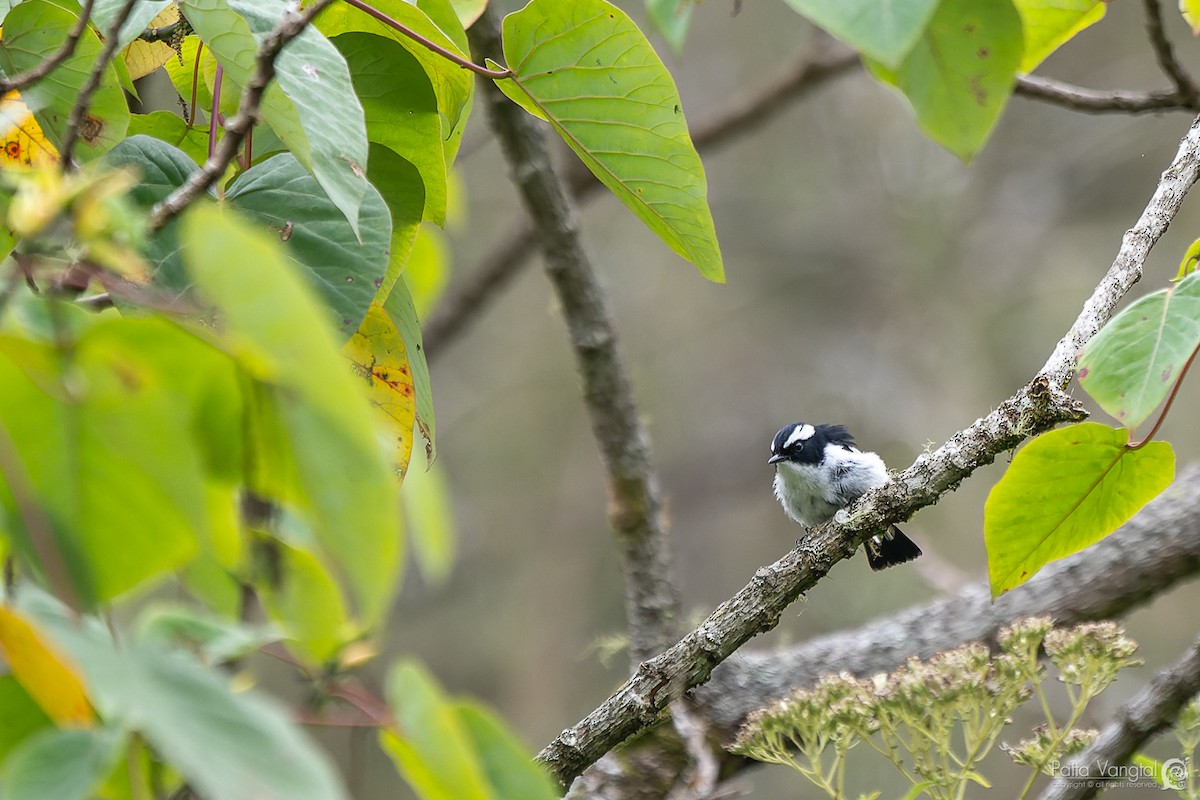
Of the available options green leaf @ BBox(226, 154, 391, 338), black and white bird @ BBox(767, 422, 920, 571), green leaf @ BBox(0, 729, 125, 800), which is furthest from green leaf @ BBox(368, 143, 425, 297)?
black and white bird @ BBox(767, 422, 920, 571)

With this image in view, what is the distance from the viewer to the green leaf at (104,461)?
0.74 meters

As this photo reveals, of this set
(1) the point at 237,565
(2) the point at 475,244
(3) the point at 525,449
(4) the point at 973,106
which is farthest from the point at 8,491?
(3) the point at 525,449

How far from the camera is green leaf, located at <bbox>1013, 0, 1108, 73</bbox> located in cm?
144

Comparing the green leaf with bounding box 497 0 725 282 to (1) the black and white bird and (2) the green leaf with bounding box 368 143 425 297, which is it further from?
(1) the black and white bird

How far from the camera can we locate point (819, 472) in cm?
366

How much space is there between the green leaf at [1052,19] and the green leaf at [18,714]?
4.50ft

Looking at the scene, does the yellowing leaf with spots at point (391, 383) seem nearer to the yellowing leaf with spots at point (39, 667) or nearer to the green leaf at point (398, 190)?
the green leaf at point (398, 190)

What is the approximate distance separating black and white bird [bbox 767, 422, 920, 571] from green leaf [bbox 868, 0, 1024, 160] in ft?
8.21

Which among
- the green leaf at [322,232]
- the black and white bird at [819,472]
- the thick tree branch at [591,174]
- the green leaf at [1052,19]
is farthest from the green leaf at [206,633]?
the thick tree branch at [591,174]

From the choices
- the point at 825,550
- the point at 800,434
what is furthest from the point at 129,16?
the point at 800,434

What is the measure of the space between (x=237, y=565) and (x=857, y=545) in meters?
0.87

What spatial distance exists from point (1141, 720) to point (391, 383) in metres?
1.61

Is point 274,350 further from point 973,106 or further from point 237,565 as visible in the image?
point 973,106

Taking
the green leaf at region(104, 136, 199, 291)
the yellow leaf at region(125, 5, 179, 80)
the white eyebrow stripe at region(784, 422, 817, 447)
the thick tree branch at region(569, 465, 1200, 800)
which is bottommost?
the thick tree branch at region(569, 465, 1200, 800)
